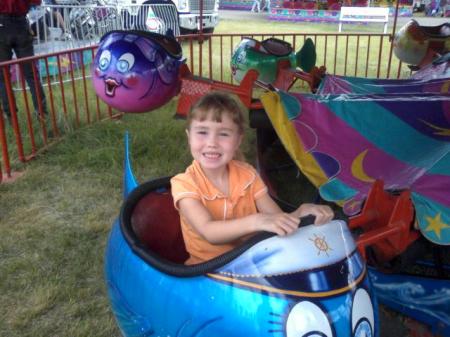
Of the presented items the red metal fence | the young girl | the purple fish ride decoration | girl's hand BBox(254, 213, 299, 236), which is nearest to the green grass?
the red metal fence

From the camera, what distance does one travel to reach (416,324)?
1.87m

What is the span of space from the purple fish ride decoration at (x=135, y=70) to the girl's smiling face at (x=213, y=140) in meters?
1.68

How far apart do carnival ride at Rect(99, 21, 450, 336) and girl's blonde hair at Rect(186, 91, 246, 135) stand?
1.21 ft

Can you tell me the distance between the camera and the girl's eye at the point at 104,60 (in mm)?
2980

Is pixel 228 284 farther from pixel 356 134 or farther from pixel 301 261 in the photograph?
pixel 356 134

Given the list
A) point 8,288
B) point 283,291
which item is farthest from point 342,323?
point 8,288

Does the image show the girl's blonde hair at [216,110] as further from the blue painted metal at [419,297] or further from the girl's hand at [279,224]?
the blue painted metal at [419,297]

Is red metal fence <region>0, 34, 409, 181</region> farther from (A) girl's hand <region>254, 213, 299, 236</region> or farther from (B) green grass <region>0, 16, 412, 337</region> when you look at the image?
(A) girl's hand <region>254, 213, 299, 236</region>

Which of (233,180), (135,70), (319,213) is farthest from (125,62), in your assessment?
(319,213)

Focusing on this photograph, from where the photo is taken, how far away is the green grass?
1943 millimetres

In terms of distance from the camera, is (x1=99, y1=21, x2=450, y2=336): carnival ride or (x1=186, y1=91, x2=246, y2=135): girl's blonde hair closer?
(x1=99, y1=21, x2=450, y2=336): carnival ride

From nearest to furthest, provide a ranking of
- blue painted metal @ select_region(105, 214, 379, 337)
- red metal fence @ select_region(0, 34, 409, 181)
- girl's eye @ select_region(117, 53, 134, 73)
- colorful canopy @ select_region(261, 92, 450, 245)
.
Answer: blue painted metal @ select_region(105, 214, 379, 337)
colorful canopy @ select_region(261, 92, 450, 245)
girl's eye @ select_region(117, 53, 134, 73)
red metal fence @ select_region(0, 34, 409, 181)

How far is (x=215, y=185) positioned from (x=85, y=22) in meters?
6.85

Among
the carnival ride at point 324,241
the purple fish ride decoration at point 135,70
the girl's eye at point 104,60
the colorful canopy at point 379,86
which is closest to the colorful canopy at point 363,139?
the carnival ride at point 324,241
